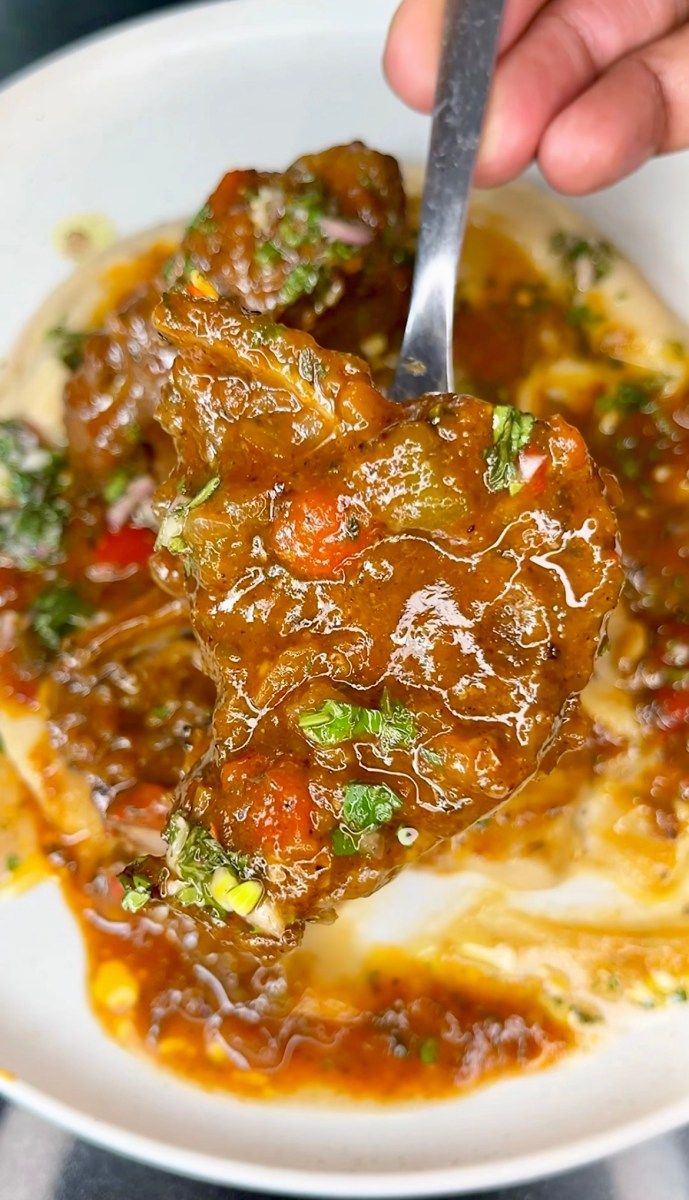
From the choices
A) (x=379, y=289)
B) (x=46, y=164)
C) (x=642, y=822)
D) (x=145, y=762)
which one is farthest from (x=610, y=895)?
(x=46, y=164)

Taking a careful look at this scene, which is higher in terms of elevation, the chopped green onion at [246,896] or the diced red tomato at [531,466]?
the diced red tomato at [531,466]

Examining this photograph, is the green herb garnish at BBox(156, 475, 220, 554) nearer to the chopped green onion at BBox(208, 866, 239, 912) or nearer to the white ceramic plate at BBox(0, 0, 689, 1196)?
the chopped green onion at BBox(208, 866, 239, 912)

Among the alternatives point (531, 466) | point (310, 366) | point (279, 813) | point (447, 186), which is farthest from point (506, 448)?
point (447, 186)

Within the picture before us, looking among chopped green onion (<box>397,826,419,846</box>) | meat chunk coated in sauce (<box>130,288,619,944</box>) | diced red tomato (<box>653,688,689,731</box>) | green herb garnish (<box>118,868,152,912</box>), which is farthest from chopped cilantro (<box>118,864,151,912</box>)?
diced red tomato (<box>653,688,689,731</box>)

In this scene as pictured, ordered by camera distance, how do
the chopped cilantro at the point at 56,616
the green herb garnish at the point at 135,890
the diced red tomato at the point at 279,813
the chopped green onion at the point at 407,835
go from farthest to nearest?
1. the chopped cilantro at the point at 56,616
2. the green herb garnish at the point at 135,890
3. the chopped green onion at the point at 407,835
4. the diced red tomato at the point at 279,813

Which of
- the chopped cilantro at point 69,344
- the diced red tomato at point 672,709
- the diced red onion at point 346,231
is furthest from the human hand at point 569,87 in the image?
the diced red tomato at point 672,709

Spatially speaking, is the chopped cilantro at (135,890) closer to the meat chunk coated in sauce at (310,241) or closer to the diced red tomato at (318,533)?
the diced red tomato at (318,533)
